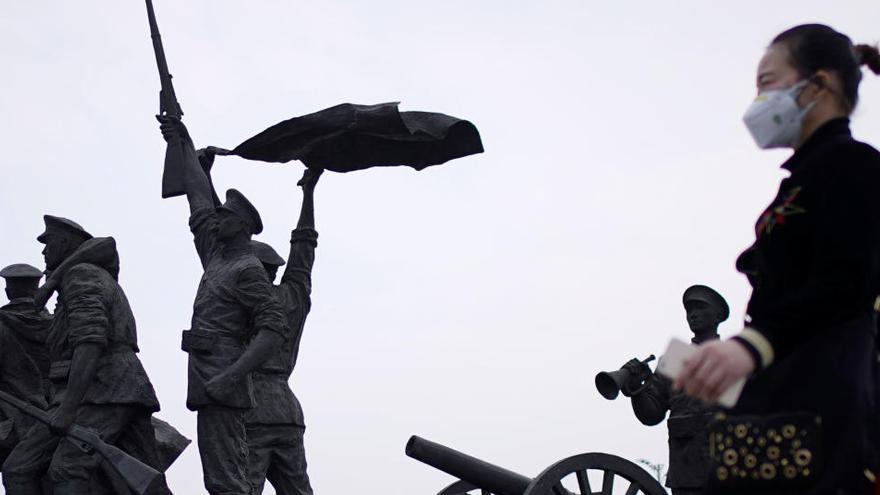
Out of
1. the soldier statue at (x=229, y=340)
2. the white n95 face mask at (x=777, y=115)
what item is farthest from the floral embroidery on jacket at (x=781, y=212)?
the soldier statue at (x=229, y=340)

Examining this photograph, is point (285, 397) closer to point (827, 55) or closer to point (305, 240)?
point (305, 240)

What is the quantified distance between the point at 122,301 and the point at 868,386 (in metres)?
8.24

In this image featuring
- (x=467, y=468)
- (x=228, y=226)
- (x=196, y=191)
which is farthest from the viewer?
(x=196, y=191)

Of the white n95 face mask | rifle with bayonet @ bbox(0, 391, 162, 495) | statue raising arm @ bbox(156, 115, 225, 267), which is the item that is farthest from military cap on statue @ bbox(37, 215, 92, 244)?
the white n95 face mask

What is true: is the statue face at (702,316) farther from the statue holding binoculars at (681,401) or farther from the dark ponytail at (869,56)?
the dark ponytail at (869,56)

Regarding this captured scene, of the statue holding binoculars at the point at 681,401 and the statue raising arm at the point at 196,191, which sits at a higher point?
the statue raising arm at the point at 196,191

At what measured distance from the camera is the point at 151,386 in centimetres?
1021

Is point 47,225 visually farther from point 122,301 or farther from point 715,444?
point 715,444

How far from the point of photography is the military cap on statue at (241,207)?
1055cm

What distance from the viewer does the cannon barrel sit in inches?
376

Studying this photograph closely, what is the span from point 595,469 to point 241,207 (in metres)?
3.58

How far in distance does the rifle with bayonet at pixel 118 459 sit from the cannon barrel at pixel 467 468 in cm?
193

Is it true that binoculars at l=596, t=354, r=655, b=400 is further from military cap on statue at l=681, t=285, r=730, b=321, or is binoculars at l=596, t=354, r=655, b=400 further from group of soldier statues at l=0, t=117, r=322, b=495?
group of soldier statues at l=0, t=117, r=322, b=495

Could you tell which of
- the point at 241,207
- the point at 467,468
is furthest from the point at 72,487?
the point at 467,468
